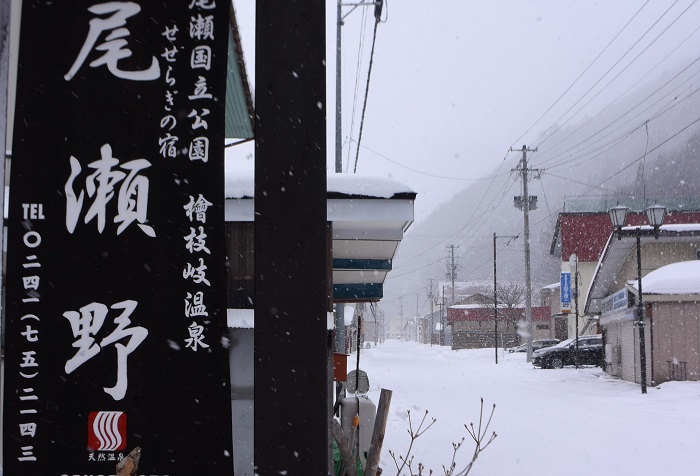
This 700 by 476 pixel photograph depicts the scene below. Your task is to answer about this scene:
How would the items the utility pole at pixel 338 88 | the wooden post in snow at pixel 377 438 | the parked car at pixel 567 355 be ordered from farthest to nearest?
the parked car at pixel 567 355 < the utility pole at pixel 338 88 < the wooden post in snow at pixel 377 438

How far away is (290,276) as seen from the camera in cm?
252

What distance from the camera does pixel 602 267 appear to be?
2784 cm

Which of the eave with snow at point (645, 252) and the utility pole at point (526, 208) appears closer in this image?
the eave with snow at point (645, 252)

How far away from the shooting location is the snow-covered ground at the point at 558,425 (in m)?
10.0

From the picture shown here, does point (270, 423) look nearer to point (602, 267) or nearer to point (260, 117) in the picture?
point (260, 117)

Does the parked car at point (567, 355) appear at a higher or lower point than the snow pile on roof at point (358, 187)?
lower

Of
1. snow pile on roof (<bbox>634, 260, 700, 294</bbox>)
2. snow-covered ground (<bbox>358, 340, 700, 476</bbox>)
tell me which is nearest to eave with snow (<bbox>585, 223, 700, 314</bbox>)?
snow pile on roof (<bbox>634, 260, 700, 294</bbox>)

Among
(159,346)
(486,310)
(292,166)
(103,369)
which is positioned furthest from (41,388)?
(486,310)

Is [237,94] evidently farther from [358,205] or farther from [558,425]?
[558,425]

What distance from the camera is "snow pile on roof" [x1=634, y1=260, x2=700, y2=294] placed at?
22906 mm

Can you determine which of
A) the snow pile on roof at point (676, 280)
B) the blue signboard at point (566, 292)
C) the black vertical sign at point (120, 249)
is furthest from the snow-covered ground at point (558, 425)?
the blue signboard at point (566, 292)

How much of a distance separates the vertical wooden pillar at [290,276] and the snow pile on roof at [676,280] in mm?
23546

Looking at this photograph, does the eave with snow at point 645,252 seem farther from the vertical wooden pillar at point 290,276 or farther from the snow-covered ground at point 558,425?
the vertical wooden pillar at point 290,276

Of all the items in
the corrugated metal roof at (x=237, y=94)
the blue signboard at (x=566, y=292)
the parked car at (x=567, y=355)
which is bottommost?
the parked car at (x=567, y=355)
